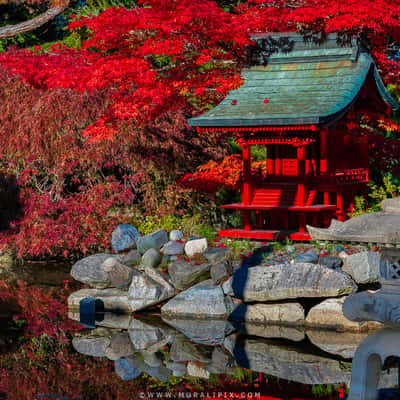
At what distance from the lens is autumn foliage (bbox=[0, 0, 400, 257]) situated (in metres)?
16.5

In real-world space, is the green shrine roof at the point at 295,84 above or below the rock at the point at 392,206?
below

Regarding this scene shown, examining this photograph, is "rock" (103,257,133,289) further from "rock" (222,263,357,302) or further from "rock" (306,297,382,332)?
"rock" (306,297,382,332)

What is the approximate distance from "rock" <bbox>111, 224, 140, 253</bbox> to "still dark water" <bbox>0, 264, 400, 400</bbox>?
5.61 ft

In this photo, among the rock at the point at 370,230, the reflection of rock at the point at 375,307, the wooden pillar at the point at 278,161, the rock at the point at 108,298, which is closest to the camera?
the reflection of rock at the point at 375,307

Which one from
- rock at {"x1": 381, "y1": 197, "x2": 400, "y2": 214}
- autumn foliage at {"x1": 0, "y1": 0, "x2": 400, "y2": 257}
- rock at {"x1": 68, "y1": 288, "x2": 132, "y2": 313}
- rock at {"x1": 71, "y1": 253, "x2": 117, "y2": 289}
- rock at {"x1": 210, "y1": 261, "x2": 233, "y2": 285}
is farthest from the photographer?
autumn foliage at {"x1": 0, "y1": 0, "x2": 400, "y2": 257}

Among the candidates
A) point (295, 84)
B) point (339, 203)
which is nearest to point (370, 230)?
point (339, 203)

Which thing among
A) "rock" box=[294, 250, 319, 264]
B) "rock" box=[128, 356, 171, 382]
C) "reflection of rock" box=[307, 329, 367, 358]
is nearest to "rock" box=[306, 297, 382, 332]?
"reflection of rock" box=[307, 329, 367, 358]

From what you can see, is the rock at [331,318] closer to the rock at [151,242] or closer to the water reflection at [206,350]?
the water reflection at [206,350]

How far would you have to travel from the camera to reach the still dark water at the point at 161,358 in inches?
396

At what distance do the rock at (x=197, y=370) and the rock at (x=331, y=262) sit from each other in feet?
11.6

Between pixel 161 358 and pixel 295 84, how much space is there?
704 cm

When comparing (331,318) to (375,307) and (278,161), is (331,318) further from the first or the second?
(375,307)

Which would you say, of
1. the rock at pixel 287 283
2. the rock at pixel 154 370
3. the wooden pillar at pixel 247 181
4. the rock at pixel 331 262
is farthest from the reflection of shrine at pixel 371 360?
the wooden pillar at pixel 247 181

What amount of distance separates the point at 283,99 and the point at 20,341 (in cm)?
700
